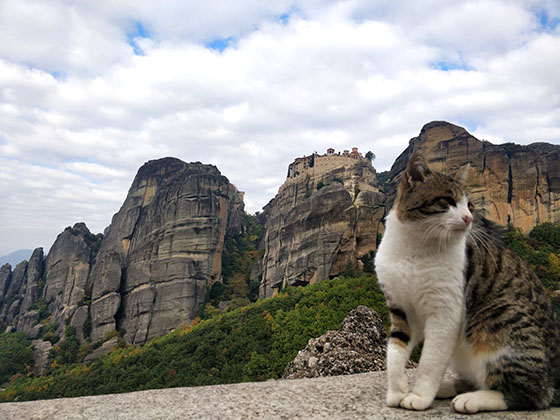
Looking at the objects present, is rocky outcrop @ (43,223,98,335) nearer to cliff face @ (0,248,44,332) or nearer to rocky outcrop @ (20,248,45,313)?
rocky outcrop @ (20,248,45,313)

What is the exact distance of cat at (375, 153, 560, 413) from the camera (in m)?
1.89

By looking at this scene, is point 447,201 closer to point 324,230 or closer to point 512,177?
point 324,230

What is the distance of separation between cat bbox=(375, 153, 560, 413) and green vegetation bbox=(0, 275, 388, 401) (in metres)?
12.3

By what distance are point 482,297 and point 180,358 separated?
76.7ft

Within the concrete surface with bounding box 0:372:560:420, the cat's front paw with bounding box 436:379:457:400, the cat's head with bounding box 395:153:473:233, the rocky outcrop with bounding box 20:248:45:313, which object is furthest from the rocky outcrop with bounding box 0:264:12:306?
the cat's head with bounding box 395:153:473:233

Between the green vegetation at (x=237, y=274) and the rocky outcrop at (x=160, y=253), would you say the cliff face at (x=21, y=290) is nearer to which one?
the rocky outcrop at (x=160, y=253)

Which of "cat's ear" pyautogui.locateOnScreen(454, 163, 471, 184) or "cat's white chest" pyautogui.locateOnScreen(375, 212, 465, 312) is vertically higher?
"cat's ear" pyautogui.locateOnScreen(454, 163, 471, 184)

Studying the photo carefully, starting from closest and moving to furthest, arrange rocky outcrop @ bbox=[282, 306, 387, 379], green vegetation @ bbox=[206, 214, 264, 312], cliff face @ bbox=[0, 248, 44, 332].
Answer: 1. rocky outcrop @ bbox=[282, 306, 387, 379]
2. green vegetation @ bbox=[206, 214, 264, 312]
3. cliff face @ bbox=[0, 248, 44, 332]

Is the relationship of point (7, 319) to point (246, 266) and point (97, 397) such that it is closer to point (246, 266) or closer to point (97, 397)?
point (246, 266)

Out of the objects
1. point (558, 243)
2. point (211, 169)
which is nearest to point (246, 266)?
point (211, 169)

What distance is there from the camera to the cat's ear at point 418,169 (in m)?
2.05

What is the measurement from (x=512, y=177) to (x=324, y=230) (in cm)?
1688

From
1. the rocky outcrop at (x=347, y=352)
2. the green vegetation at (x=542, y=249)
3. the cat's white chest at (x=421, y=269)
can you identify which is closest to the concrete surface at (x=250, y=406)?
the cat's white chest at (x=421, y=269)

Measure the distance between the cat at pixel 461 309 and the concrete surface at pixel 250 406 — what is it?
13 cm
